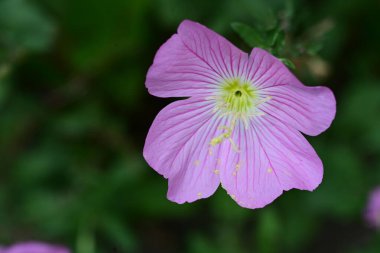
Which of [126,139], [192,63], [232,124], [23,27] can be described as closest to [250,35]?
[192,63]

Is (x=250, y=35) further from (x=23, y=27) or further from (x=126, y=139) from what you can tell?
(x=126, y=139)

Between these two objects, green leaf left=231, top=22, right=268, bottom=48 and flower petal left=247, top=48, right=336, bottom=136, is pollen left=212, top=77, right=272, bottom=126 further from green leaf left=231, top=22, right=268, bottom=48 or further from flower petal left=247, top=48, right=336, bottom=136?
green leaf left=231, top=22, right=268, bottom=48

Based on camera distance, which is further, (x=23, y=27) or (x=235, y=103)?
(x=23, y=27)

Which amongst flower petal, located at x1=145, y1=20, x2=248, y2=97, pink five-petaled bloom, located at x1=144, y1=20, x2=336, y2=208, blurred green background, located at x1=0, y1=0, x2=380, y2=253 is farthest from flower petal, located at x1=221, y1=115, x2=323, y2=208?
blurred green background, located at x1=0, y1=0, x2=380, y2=253

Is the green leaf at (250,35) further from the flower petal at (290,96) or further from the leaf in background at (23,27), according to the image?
the leaf in background at (23,27)

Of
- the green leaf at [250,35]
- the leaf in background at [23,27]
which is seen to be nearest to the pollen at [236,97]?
the green leaf at [250,35]

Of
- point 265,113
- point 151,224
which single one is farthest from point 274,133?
point 151,224
